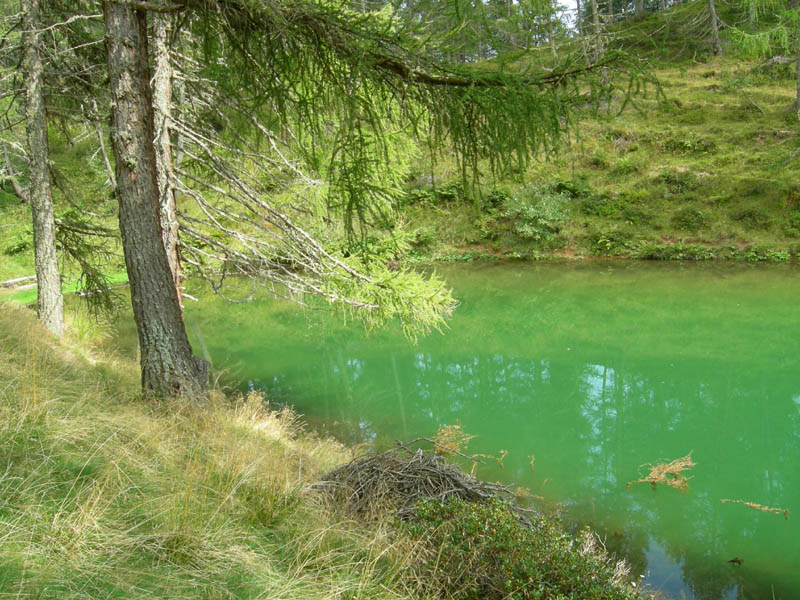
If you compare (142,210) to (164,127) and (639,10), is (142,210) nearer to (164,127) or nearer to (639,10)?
(164,127)

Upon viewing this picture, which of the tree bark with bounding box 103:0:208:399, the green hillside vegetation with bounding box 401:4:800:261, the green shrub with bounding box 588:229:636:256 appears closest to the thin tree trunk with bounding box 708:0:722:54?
the green hillside vegetation with bounding box 401:4:800:261

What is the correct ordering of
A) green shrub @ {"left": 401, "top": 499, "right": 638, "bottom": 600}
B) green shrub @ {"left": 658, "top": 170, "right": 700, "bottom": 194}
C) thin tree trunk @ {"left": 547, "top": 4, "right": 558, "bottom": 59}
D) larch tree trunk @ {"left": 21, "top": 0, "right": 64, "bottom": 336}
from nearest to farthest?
green shrub @ {"left": 401, "top": 499, "right": 638, "bottom": 600} → thin tree trunk @ {"left": 547, "top": 4, "right": 558, "bottom": 59} → larch tree trunk @ {"left": 21, "top": 0, "right": 64, "bottom": 336} → green shrub @ {"left": 658, "top": 170, "right": 700, "bottom": 194}

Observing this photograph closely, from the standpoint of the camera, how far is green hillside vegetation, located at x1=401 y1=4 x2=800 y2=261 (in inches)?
745

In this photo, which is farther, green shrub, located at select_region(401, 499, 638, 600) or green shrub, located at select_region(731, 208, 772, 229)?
green shrub, located at select_region(731, 208, 772, 229)

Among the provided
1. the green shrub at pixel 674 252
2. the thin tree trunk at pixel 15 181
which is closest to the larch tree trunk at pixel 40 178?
the thin tree trunk at pixel 15 181

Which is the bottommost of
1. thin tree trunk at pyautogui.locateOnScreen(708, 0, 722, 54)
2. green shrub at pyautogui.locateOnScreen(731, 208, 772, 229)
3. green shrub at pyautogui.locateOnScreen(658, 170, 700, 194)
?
green shrub at pyautogui.locateOnScreen(731, 208, 772, 229)

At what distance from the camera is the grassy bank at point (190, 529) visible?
2018 millimetres

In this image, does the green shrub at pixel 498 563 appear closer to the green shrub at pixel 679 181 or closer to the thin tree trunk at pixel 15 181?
the thin tree trunk at pixel 15 181

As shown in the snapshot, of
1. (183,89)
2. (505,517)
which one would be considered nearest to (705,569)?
(505,517)

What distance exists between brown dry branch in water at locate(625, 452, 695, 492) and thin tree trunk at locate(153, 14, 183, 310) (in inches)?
218

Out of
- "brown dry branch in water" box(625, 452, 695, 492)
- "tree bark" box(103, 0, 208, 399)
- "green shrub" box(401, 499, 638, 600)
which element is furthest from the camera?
"brown dry branch in water" box(625, 452, 695, 492)

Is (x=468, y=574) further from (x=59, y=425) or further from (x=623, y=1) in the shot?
(x=623, y=1)

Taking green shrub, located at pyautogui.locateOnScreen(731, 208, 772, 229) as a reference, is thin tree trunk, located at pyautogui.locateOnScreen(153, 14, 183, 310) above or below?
above

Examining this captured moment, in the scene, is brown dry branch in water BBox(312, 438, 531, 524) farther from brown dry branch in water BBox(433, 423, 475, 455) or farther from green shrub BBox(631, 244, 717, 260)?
green shrub BBox(631, 244, 717, 260)
